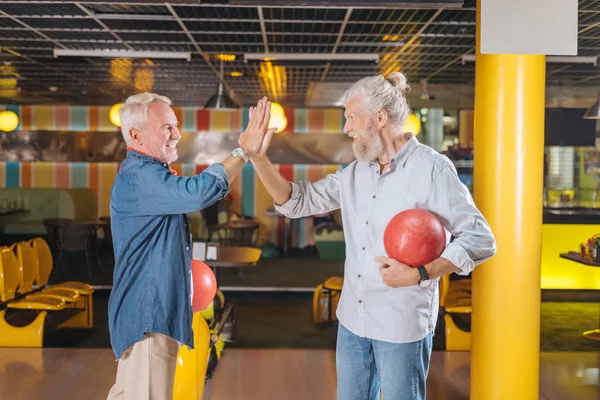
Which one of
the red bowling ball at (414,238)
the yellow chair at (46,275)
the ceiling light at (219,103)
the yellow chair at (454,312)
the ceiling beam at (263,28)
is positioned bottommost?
the yellow chair at (454,312)

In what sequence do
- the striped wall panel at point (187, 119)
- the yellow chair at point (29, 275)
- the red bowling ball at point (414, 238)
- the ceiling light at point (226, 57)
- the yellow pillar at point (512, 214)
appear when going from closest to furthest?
the red bowling ball at point (414, 238) < the yellow pillar at point (512, 214) < the yellow chair at point (29, 275) < the ceiling light at point (226, 57) < the striped wall panel at point (187, 119)

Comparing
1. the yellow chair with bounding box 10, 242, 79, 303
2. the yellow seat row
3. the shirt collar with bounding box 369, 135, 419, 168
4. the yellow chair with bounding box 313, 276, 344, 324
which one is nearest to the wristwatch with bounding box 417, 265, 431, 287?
the shirt collar with bounding box 369, 135, 419, 168

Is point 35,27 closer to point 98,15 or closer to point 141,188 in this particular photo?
point 98,15

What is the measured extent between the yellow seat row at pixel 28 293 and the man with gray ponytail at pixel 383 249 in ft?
12.8

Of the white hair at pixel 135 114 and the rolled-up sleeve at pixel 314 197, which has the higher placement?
the white hair at pixel 135 114

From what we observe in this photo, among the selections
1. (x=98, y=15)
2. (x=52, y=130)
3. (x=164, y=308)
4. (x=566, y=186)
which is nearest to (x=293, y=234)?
(x=52, y=130)

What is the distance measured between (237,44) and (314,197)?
14.3 feet

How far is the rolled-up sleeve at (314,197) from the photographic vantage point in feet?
8.62

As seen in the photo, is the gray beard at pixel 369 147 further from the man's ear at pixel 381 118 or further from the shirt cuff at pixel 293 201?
the shirt cuff at pixel 293 201

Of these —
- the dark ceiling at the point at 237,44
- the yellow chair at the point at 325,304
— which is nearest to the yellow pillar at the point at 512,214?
the dark ceiling at the point at 237,44

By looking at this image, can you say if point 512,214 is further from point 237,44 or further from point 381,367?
point 237,44

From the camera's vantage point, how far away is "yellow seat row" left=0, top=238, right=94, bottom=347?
5520 mm

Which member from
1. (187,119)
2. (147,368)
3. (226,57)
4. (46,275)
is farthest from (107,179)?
(147,368)

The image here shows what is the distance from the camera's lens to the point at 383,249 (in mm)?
2344
